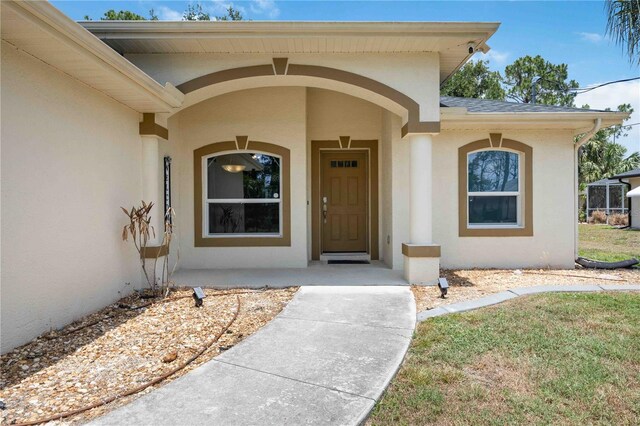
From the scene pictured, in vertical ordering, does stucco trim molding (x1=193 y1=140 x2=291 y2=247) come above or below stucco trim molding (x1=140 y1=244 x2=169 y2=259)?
above

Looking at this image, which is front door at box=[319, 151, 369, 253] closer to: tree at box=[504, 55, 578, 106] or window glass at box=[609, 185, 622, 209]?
window glass at box=[609, 185, 622, 209]

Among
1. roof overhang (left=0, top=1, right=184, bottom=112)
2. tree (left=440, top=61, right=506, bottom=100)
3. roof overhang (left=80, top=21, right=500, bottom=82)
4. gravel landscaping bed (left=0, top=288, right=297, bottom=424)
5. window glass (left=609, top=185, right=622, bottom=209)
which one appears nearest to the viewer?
gravel landscaping bed (left=0, top=288, right=297, bottom=424)

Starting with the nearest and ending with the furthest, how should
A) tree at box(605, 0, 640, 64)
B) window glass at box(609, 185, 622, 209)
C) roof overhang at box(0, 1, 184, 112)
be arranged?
roof overhang at box(0, 1, 184, 112) → tree at box(605, 0, 640, 64) → window glass at box(609, 185, 622, 209)

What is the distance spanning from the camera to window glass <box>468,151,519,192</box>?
8234 mm

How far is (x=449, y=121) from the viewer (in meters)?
7.66

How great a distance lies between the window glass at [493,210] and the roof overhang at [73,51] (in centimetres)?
621

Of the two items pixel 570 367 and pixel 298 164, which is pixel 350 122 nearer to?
pixel 298 164

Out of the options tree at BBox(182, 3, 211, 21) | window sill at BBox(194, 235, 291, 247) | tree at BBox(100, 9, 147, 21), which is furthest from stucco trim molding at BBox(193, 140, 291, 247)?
tree at BBox(182, 3, 211, 21)

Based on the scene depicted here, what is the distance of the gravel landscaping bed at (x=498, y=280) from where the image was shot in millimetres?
5742

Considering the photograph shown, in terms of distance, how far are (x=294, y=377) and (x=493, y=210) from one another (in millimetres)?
6505

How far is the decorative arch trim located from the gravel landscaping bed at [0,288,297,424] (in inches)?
132

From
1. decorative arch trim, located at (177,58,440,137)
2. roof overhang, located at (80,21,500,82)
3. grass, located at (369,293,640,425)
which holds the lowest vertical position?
grass, located at (369,293,640,425)

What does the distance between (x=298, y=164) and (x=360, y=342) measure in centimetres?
474

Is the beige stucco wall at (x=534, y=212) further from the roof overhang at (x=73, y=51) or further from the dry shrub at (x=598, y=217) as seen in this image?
the dry shrub at (x=598, y=217)
